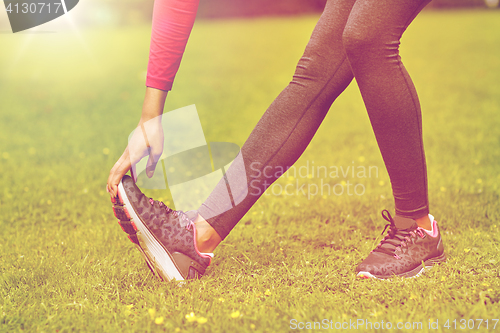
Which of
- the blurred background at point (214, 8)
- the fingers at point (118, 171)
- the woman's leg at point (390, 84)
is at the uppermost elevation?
the woman's leg at point (390, 84)

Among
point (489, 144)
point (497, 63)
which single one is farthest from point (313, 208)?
point (497, 63)

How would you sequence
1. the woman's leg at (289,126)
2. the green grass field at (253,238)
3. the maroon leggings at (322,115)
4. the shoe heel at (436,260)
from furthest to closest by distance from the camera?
the shoe heel at (436,260) < the woman's leg at (289,126) < the maroon leggings at (322,115) < the green grass field at (253,238)

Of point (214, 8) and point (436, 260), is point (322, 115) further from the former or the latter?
point (214, 8)

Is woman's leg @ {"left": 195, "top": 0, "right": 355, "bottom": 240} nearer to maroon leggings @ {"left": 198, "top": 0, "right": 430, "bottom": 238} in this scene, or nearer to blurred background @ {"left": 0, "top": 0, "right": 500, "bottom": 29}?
maroon leggings @ {"left": 198, "top": 0, "right": 430, "bottom": 238}


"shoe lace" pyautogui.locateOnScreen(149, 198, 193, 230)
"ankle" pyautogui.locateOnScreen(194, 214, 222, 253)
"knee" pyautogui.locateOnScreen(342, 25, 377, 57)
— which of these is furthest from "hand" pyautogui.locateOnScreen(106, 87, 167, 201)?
"knee" pyautogui.locateOnScreen(342, 25, 377, 57)

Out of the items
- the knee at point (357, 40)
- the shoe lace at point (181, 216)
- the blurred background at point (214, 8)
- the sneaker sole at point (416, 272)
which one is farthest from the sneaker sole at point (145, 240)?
the blurred background at point (214, 8)

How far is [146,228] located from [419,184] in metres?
1.05

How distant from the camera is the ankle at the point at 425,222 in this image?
190 centimetres

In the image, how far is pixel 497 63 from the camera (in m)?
9.50

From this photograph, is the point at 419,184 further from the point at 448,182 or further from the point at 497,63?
the point at 497,63

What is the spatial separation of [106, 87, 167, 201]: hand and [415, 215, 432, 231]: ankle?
107 cm

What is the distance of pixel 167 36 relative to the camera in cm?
176

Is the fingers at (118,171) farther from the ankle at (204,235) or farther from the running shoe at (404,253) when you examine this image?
the running shoe at (404,253)

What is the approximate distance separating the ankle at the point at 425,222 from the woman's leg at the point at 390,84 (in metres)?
0.10
